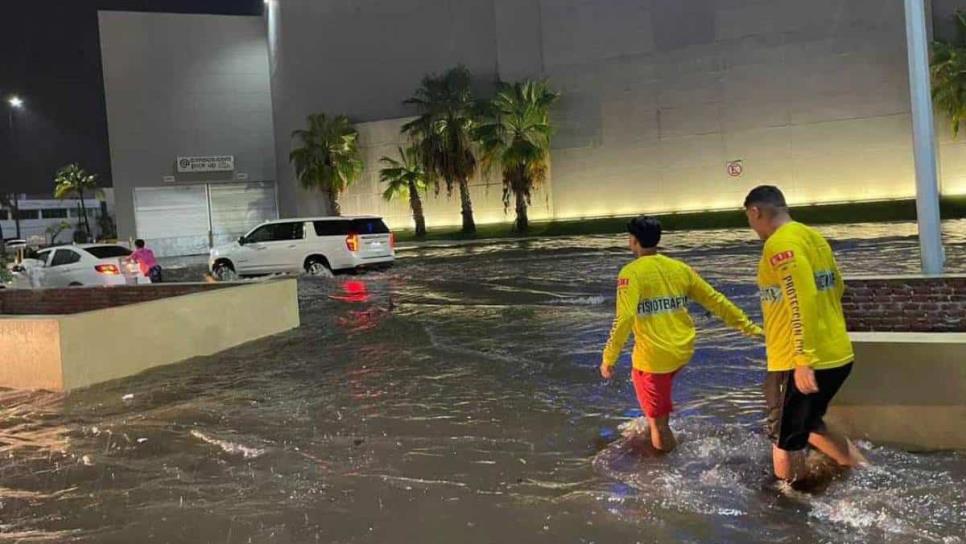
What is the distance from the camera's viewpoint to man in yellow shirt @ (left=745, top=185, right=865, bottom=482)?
4.19m

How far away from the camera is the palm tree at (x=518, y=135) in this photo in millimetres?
37375

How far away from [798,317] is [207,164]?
156 ft

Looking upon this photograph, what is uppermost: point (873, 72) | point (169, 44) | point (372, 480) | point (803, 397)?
point (169, 44)

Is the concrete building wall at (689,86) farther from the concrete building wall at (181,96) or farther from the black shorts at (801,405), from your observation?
the black shorts at (801,405)

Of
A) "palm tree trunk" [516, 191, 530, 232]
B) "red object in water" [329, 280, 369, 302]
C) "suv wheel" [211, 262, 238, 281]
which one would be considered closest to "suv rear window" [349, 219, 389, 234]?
"red object in water" [329, 280, 369, 302]

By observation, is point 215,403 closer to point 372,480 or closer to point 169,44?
point 372,480

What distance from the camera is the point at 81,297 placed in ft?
44.0

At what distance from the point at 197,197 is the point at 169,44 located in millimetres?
8467

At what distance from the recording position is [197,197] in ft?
159

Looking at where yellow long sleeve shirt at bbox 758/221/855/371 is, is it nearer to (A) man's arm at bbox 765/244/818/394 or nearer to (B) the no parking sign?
(A) man's arm at bbox 765/244/818/394

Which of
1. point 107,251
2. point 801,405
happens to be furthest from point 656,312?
point 107,251

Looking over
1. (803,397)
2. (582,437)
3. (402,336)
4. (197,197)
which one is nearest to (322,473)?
(582,437)

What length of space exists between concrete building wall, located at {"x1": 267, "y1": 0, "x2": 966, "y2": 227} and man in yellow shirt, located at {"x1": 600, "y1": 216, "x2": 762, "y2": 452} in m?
31.6

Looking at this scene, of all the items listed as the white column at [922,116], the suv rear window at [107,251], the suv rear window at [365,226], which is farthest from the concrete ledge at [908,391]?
the suv rear window at [107,251]
